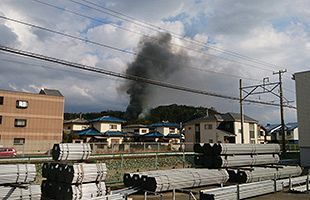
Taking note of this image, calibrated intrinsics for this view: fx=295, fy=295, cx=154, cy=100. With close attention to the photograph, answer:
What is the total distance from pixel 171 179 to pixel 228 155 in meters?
6.34

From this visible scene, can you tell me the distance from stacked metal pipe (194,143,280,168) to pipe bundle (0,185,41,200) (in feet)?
38.0

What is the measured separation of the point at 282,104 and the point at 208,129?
26.7 meters

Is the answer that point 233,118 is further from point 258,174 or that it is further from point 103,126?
point 258,174

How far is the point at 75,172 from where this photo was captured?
39.5 feet

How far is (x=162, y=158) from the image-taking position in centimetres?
2931

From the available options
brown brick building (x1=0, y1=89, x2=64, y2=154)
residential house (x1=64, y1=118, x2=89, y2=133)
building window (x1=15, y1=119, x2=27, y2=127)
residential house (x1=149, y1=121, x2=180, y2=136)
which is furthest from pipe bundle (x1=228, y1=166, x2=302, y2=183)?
residential house (x1=64, y1=118, x2=89, y2=133)

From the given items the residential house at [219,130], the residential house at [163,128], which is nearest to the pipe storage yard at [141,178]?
the residential house at [219,130]

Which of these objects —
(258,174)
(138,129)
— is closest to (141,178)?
(258,174)

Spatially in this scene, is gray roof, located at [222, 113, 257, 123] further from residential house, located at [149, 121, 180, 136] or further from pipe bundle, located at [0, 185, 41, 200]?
pipe bundle, located at [0, 185, 41, 200]

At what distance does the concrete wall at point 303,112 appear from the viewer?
100 feet

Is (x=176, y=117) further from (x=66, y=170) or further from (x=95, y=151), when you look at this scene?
(x=66, y=170)

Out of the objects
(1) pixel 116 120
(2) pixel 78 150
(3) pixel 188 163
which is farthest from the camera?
(1) pixel 116 120

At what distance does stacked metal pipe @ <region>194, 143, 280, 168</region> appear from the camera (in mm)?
19453

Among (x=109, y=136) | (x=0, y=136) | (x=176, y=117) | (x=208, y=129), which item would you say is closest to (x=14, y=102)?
(x=0, y=136)
